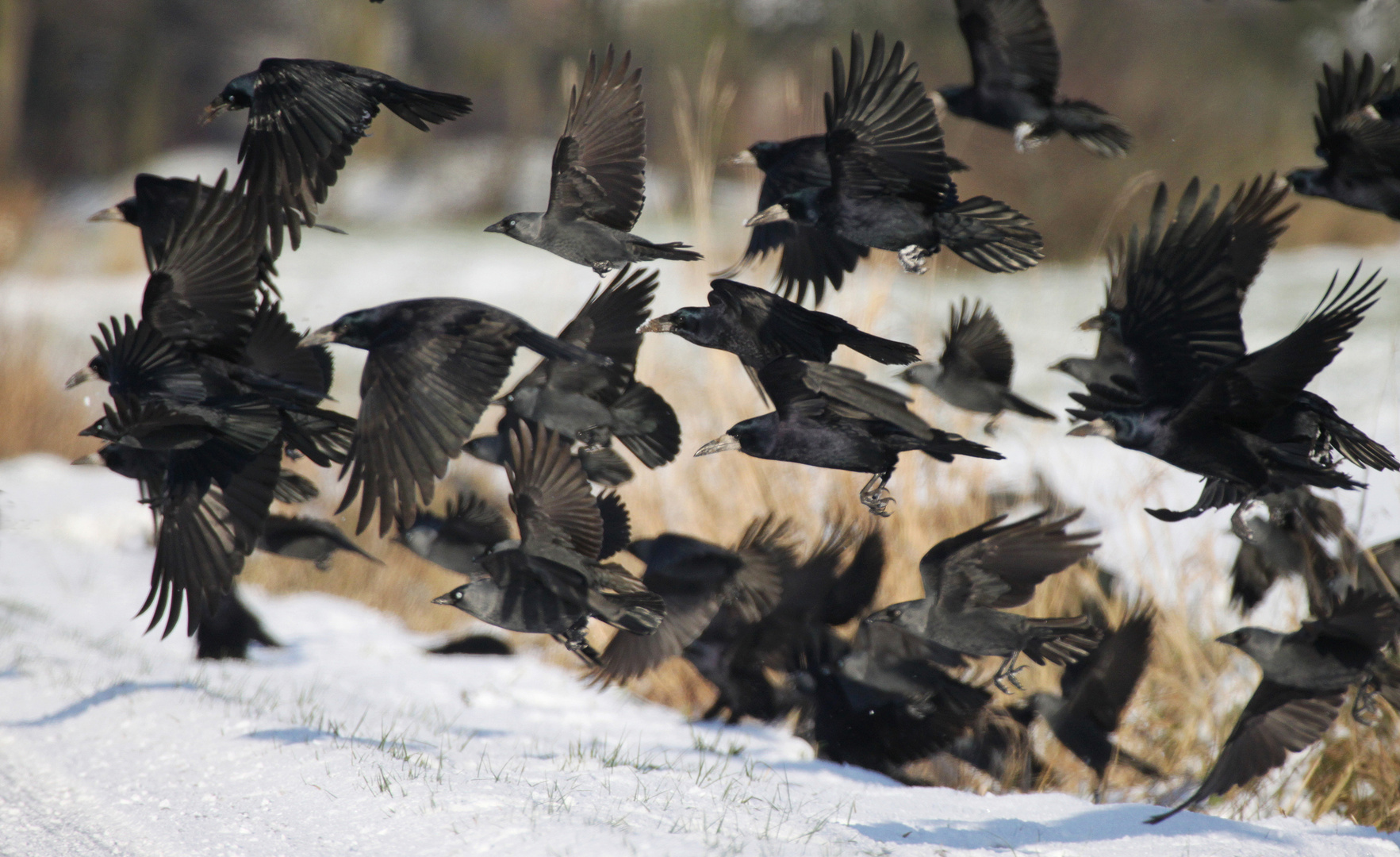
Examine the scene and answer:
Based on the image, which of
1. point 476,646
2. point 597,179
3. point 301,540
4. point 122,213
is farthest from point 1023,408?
point 476,646

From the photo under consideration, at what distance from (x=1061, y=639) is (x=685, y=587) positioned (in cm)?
121

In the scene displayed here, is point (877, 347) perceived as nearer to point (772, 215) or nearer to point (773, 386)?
point (773, 386)

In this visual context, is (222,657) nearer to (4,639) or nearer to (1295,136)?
(4,639)

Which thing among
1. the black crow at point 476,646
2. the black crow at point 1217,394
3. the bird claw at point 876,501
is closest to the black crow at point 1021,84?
the black crow at point 1217,394

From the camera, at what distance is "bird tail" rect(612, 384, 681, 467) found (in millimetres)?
3764

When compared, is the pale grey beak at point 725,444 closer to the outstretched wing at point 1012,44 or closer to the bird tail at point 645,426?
the bird tail at point 645,426

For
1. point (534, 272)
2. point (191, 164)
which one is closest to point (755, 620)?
point (534, 272)

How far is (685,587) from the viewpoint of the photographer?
4141 mm

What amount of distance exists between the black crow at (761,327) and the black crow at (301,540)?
1759 mm

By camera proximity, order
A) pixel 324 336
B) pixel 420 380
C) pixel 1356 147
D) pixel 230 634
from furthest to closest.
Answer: pixel 230 634 < pixel 1356 147 < pixel 324 336 < pixel 420 380

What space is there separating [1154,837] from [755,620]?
1518 millimetres

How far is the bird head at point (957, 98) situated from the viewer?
13.8 ft

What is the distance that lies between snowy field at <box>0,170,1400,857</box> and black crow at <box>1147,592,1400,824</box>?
20 cm

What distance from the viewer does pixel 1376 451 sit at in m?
3.11
